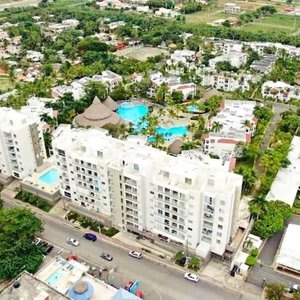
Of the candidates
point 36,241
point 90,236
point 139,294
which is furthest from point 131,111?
point 139,294

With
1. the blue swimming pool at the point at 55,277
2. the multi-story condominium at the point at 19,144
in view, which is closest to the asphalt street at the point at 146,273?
the blue swimming pool at the point at 55,277

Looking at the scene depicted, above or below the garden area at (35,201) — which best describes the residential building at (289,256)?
above

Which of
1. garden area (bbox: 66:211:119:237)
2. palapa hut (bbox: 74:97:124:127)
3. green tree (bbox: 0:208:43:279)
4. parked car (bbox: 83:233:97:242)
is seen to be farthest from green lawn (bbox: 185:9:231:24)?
green tree (bbox: 0:208:43:279)

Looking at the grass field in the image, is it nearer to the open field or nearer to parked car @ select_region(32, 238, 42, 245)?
the open field

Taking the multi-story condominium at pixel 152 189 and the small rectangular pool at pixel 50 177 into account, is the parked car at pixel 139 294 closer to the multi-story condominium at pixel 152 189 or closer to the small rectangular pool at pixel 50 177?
the multi-story condominium at pixel 152 189

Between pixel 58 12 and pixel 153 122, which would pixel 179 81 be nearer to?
pixel 153 122
